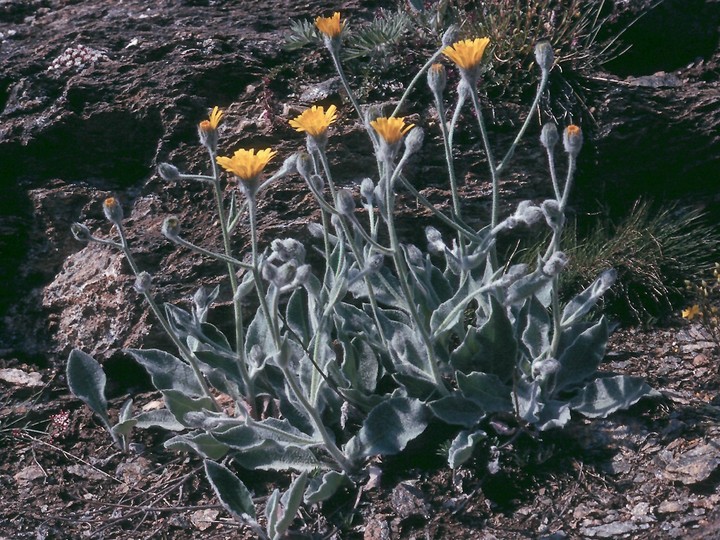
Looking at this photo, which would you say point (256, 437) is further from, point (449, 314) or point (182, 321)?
point (449, 314)

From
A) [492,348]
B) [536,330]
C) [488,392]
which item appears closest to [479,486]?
[488,392]

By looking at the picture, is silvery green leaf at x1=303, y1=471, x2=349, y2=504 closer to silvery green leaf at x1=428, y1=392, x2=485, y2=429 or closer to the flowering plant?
the flowering plant

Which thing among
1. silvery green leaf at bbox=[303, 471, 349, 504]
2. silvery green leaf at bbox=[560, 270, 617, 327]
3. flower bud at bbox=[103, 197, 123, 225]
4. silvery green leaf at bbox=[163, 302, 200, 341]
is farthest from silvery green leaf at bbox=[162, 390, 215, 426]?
silvery green leaf at bbox=[560, 270, 617, 327]

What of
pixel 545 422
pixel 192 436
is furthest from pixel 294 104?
pixel 545 422

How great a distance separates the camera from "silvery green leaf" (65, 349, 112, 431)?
10.2ft

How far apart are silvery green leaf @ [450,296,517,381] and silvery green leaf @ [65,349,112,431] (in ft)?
4.55

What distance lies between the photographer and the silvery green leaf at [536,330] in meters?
2.79

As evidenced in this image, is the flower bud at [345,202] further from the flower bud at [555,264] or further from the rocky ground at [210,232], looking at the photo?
the rocky ground at [210,232]

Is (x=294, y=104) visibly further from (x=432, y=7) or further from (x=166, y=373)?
(x=166, y=373)

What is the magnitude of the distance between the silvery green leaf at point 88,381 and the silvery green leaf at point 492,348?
1.39m

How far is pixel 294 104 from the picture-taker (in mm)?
3875

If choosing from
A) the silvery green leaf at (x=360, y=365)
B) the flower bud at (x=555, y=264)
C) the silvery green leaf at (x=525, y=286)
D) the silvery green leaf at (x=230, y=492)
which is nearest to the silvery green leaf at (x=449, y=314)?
the silvery green leaf at (x=525, y=286)

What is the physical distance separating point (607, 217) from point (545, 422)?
1.49 m

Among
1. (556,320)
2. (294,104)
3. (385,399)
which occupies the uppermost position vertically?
(294,104)
